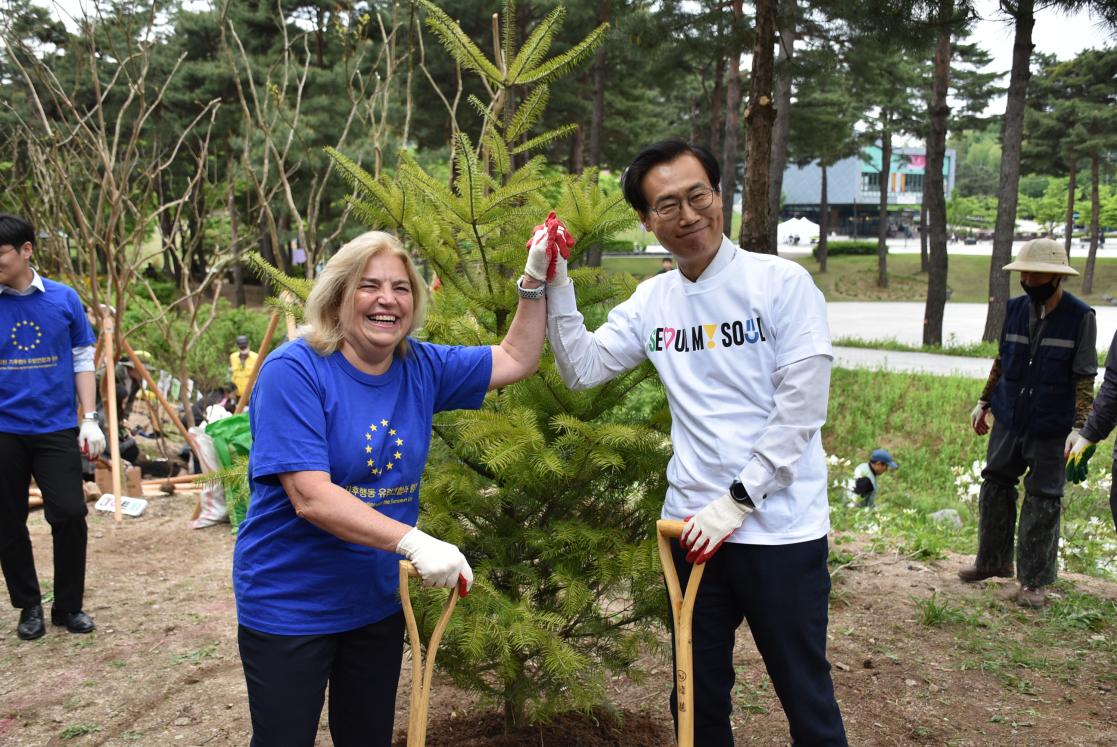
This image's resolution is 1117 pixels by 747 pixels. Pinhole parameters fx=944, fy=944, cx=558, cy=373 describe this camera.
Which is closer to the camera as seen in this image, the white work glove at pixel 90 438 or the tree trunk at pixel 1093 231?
the white work glove at pixel 90 438

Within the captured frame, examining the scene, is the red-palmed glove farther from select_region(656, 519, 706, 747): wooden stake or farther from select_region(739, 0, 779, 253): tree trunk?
select_region(739, 0, 779, 253): tree trunk

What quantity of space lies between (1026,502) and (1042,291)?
1061 millimetres

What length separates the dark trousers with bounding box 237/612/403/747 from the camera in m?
2.19

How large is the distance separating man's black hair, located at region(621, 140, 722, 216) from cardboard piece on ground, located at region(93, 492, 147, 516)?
588 cm

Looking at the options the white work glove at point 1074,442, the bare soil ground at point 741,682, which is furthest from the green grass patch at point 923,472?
the white work glove at point 1074,442

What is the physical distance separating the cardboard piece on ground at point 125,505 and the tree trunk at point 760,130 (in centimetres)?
483

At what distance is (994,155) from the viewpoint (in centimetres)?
11419

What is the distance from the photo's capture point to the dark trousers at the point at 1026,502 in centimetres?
461

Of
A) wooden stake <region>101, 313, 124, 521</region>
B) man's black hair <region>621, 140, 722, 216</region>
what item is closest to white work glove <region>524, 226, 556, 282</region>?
man's black hair <region>621, 140, 722, 216</region>

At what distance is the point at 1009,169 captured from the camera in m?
14.9

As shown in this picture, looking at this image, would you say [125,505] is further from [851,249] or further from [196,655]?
[851,249]

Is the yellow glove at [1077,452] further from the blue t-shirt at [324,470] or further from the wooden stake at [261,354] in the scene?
the wooden stake at [261,354]

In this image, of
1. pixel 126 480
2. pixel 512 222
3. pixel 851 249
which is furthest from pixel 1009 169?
pixel 851 249

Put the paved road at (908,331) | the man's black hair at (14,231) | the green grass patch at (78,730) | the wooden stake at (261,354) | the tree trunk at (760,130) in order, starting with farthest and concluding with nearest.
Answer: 1. the paved road at (908,331)
2. the wooden stake at (261,354)
3. the tree trunk at (760,130)
4. the man's black hair at (14,231)
5. the green grass patch at (78,730)
